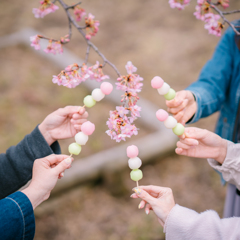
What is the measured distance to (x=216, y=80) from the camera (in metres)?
1.61

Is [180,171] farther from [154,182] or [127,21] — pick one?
[127,21]

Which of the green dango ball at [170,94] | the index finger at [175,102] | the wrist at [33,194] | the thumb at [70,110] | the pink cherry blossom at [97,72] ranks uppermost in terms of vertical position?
the pink cherry blossom at [97,72]

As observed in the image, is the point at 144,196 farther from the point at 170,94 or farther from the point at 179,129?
the point at 170,94

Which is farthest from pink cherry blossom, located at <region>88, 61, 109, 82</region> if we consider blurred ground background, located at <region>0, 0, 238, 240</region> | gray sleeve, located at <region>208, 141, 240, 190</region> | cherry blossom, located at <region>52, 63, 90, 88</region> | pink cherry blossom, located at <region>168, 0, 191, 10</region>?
blurred ground background, located at <region>0, 0, 238, 240</region>

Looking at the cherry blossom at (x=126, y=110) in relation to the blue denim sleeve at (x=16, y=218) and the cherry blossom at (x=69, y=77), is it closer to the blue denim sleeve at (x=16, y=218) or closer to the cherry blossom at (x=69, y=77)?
the cherry blossom at (x=69, y=77)

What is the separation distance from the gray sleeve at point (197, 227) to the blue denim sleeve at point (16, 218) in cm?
59

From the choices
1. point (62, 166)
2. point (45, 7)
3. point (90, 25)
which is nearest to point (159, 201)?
point (62, 166)

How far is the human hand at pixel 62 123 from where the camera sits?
1.32 metres

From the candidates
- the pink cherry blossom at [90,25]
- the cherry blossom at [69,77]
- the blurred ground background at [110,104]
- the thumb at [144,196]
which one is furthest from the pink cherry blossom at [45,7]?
the blurred ground background at [110,104]

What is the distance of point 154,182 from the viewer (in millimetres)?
2715

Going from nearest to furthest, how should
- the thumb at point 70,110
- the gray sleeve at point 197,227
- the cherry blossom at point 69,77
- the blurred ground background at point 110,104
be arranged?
the gray sleeve at point 197,227, the cherry blossom at point 69,77, the thumb at point 70,110, the blurred ground background at point 110,104

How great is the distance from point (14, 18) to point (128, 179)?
5.89 metres

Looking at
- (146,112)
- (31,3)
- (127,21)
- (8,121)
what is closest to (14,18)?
(31,3)

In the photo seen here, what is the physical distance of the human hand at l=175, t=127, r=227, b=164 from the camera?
1196 mm
